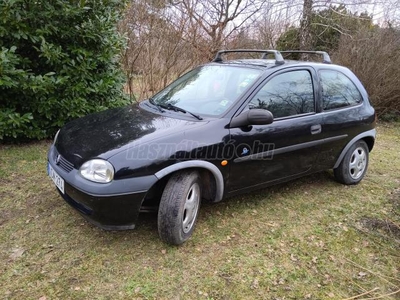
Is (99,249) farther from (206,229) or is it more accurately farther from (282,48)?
(282,48)

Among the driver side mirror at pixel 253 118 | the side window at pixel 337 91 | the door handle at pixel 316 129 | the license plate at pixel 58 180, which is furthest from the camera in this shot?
the side window at pixel 337 91

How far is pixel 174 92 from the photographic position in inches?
139

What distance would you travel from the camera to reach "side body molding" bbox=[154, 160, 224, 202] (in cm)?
251

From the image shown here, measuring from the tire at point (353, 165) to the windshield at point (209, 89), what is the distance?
68.0 inches

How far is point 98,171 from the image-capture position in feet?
7.91

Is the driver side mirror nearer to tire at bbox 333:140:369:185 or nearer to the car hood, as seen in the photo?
the car hood

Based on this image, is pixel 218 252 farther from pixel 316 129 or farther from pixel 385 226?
pixel 385 226

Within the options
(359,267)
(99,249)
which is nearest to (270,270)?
(359,267)

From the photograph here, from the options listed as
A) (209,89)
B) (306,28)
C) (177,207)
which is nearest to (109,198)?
(177,207)

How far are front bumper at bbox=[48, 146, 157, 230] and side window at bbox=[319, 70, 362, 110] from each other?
231cm

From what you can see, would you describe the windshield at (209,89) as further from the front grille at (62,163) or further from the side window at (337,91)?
the front grille at (62,163)

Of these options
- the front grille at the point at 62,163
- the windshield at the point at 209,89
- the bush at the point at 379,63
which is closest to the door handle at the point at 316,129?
the windshield at the point at 209,89

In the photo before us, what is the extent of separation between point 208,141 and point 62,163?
1.28 meters

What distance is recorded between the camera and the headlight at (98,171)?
238 centimetres
